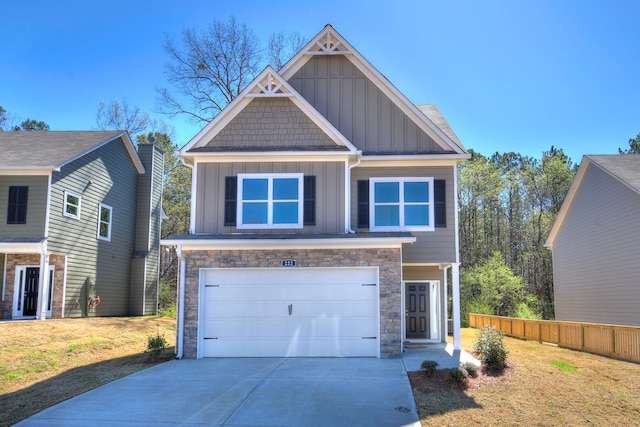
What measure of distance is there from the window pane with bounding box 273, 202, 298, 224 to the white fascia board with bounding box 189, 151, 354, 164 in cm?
127

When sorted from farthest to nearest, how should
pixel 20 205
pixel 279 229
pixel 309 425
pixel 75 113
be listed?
pixel 75 113
pixel 20 205
pixel 279 229
pixel 309 425

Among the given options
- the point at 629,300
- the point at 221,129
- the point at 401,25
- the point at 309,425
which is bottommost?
the point at 309,425

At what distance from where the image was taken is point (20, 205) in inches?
787

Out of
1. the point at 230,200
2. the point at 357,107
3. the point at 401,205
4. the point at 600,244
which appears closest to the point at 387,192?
the point at 401,205

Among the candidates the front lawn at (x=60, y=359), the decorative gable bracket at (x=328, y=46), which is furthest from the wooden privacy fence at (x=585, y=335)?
the front lawn at (x=60, y=359)

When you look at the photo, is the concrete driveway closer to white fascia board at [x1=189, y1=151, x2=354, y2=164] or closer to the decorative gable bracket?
white fascia board at [x1=189, y1=151, x2=354, y2=164]

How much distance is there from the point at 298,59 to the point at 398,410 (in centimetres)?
1162

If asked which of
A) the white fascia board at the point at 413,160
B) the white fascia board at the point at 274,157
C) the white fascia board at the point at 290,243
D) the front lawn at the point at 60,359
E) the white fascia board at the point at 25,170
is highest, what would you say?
the white fascia board at the point at 25,170

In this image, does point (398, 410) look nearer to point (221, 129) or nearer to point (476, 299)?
point (221, 129)

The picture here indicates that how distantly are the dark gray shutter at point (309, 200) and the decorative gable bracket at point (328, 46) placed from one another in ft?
14.2

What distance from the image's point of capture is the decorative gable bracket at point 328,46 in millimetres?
17250

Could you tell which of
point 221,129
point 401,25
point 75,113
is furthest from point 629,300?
point 75,113

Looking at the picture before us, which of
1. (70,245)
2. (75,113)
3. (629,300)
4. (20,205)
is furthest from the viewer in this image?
(75,113)

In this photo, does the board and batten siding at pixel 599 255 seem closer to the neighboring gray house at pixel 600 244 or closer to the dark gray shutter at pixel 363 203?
the neighboring gray house at pixel 600 244
